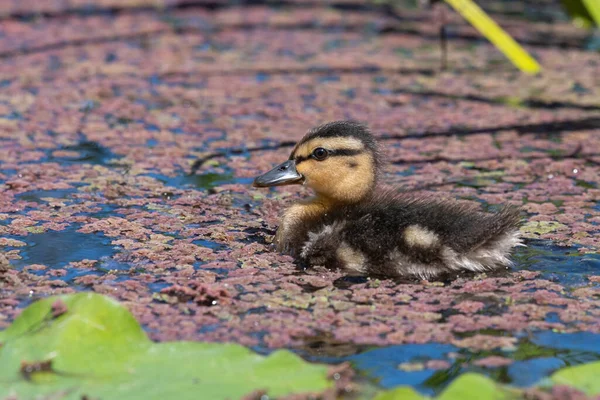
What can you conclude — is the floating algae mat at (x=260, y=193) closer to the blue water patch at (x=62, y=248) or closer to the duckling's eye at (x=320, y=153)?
the blue water patch at (x=62, y=248)

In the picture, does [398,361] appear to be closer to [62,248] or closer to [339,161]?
[339,161]

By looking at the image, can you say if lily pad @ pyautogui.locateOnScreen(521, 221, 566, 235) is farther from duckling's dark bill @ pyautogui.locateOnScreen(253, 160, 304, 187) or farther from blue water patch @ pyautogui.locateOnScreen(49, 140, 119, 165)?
blue water patch @ pyautogui.locateOnScreen(49, 140, 119, 165)

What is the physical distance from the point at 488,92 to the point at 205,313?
14.5 ft

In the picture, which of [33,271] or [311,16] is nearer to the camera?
[33,271]

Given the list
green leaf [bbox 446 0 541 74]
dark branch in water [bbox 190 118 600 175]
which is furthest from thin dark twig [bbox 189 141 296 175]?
green leaf [bbox 446 0 541 74]

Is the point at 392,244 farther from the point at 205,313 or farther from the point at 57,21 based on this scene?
the point at 57,21

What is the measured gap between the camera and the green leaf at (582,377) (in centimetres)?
298

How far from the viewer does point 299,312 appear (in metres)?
3.82

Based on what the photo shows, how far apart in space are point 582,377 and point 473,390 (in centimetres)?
45

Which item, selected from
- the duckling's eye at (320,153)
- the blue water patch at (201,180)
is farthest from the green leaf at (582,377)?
the blue water patch at (201,180)

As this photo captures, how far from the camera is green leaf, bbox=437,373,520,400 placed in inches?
109

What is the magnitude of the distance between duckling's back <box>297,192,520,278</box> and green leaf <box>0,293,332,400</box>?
123cm

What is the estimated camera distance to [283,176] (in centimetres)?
485

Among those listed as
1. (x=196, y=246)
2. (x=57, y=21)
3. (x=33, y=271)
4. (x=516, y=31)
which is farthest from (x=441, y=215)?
(x=57, y=21)
